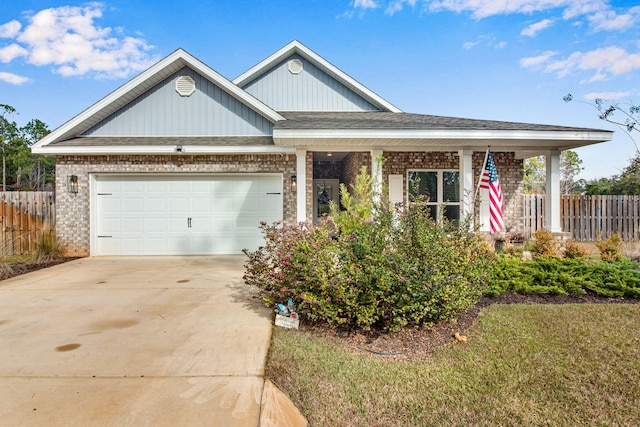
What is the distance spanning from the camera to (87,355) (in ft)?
10.6

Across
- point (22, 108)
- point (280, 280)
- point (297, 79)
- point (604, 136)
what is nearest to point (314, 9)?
point (297, 79)

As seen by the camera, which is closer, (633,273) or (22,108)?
(633,273)

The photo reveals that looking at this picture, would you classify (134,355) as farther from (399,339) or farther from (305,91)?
(305,91)

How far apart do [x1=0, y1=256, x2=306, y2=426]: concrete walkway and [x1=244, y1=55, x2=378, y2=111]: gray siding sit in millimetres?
7923

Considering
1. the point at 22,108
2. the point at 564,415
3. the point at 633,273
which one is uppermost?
the point at 22,108

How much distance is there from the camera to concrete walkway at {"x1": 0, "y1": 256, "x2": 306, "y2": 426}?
235 centimetres

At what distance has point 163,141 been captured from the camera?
8.94m

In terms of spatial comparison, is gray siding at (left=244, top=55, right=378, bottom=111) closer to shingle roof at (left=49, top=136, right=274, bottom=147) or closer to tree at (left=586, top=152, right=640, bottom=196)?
shingle roof at (left=49, top=136, right=274, bottom=147)

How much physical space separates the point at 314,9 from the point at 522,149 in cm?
827

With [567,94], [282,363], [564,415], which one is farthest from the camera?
[567,94]

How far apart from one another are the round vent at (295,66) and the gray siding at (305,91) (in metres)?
0.11

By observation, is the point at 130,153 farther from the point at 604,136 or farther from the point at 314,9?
the point at 604,136

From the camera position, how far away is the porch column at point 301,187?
8.77 metres

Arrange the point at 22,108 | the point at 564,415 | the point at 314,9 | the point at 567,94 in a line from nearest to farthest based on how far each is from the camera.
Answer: the point at 564,415 < the point at 314,9 < the point at 567,94 < the point at 22,108
